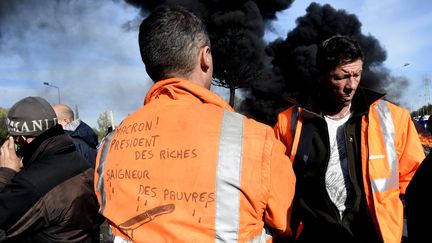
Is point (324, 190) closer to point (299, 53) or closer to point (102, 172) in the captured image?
point (102, 172)

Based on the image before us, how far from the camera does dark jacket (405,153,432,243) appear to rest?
1.63 m

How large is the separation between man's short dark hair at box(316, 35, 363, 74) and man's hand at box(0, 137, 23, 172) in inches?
80.6

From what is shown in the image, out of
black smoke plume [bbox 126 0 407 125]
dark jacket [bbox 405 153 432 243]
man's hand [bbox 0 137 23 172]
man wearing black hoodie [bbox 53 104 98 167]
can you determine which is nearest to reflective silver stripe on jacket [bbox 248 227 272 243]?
dark jacket [bbox 405 153 432 243]

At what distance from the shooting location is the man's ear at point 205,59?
5.54 ft

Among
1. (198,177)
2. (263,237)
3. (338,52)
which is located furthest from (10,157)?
(338,52)

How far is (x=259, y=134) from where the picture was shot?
1.45 meters

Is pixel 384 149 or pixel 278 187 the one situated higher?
pixel 384 149

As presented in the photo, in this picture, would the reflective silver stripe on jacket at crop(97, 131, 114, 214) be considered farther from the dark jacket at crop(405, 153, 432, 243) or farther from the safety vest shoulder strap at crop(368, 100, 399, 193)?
the safety vest shoulder strap at crop(368, 100, 399, 193)

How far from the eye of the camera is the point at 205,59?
5.58 ft

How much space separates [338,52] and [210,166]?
5.35 ft

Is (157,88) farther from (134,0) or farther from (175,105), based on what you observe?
(134,0)

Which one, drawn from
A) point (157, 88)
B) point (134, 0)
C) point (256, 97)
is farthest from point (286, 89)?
point (157, 88)

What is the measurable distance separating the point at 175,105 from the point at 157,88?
0.15 metres

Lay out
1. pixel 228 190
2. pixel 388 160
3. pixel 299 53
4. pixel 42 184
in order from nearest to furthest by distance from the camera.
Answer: pixel 228 190 → pixel 42 184 → pixel 388 160 → pixel 299 53
